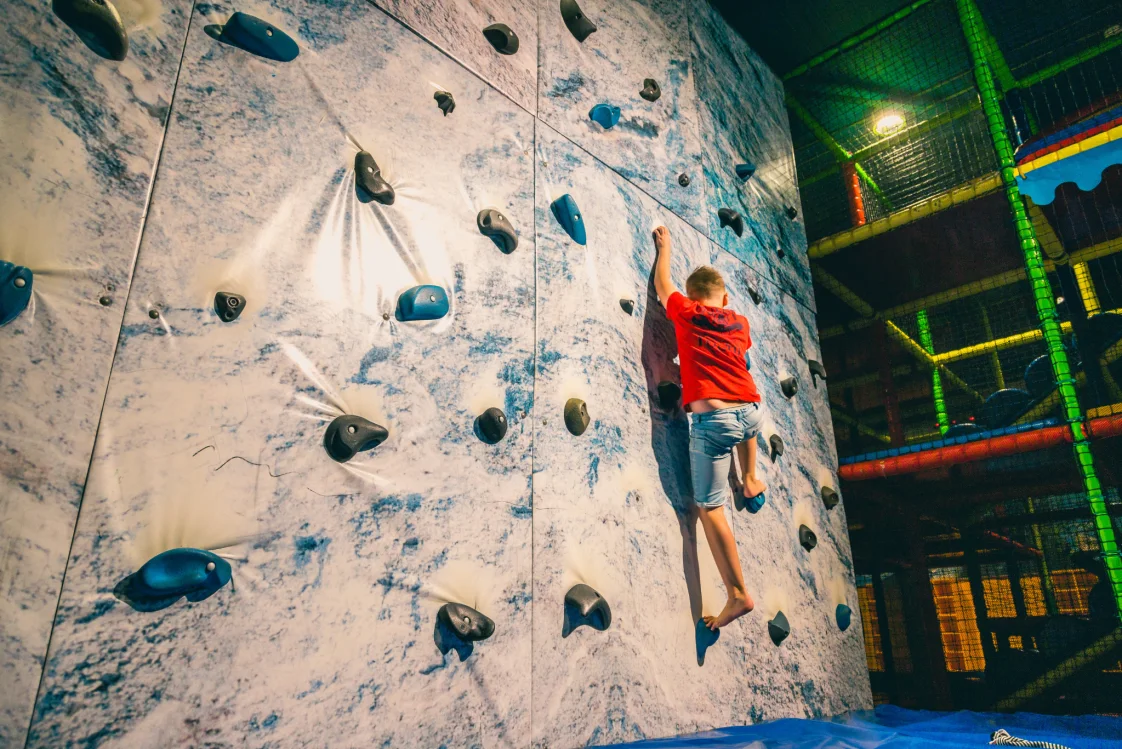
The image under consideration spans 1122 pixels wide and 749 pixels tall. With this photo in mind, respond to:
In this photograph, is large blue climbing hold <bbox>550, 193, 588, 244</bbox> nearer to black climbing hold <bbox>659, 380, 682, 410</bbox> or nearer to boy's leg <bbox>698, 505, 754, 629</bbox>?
black climbing hold <bbox>659, 380, 682, 410</bbox>

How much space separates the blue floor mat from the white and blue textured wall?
22cm

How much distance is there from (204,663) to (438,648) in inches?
25.1

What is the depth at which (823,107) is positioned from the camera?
5.81m

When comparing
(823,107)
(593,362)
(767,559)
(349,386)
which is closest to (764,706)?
(767,559)

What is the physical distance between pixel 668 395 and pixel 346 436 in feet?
5.68

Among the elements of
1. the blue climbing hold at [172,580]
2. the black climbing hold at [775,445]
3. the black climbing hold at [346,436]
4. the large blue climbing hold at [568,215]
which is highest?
the large blue climbing hold at [568,215]

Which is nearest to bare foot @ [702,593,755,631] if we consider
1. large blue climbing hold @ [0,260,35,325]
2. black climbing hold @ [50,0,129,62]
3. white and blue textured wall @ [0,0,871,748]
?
white and blue textured wall @ [0,0,871,748]

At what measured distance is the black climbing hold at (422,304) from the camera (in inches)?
81.8

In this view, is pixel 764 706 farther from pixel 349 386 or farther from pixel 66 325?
pixel 66 325

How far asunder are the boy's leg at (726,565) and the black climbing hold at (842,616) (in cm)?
156

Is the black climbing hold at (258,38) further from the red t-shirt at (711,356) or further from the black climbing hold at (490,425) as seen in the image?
the red t-shirt at (711,356)

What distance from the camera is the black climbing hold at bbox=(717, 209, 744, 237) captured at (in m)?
4.02

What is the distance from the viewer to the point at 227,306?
167 cm

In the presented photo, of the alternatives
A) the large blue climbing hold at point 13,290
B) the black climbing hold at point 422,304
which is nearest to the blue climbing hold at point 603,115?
the black climbing hold at point 422,304
